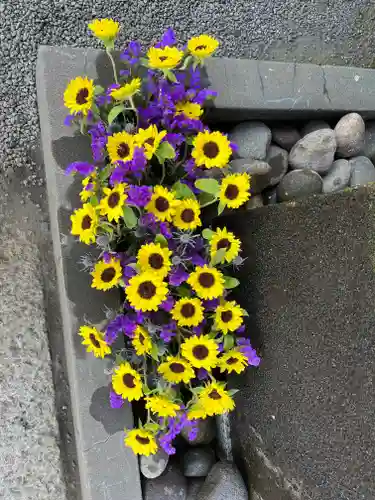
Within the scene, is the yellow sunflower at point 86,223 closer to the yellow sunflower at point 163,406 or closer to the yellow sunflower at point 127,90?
the yellow sunflower at point 127,90

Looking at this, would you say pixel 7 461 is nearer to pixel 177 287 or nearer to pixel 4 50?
pixel 177 287

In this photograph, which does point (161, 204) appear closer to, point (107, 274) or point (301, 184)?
point (107, 274)

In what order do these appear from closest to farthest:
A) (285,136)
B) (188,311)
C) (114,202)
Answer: (114,202) < (188,311) < (285,136)

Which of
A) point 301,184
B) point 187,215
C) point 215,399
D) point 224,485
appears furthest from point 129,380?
point 301,184

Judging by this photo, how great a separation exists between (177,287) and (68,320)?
0.35 m

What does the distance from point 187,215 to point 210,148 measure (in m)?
0.17

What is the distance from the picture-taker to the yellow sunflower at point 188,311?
128 centimetres

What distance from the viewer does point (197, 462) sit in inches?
65.7

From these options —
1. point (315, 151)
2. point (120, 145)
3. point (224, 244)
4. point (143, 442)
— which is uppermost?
point (120, 145)

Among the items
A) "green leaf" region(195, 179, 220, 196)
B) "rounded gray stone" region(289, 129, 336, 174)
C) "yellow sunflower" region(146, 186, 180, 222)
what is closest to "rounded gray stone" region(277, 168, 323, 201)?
"rounded gray stone" region(289, 129, 336, 174)

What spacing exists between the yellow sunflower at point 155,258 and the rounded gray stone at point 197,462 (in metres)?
0.78

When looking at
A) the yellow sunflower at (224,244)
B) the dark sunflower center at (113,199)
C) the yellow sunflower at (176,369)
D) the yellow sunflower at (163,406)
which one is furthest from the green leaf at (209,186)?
the yellow sunflower at (163,406)

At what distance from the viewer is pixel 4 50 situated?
5.21 feet

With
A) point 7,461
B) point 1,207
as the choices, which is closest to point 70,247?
point 1,207
